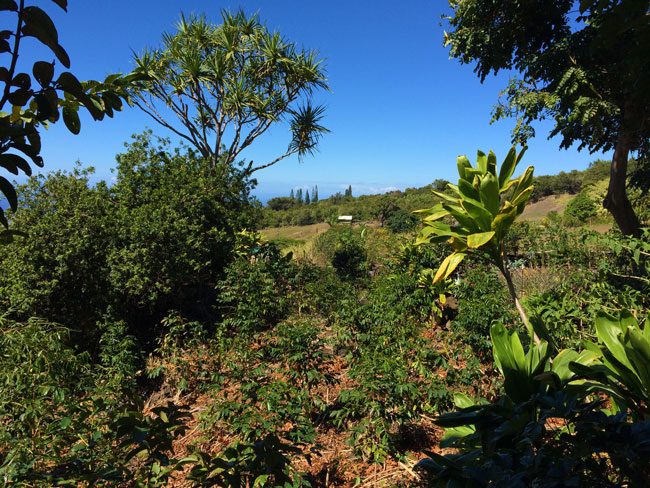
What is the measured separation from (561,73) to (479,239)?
11.5 feet

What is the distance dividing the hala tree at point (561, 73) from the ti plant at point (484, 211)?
220 cm

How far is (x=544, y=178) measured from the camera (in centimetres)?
3036

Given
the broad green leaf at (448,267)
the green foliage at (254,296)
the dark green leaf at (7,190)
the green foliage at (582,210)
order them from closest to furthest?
the dark green leaf at (7,190) → the broad green leaf at (448,267) → the green foliage at (254,296) → the green foliage at (582,210)

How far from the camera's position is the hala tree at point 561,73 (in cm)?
448

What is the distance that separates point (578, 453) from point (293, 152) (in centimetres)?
799

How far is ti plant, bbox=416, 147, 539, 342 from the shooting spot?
2820mm

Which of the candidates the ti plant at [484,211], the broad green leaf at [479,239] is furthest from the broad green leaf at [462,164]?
the broad green leaf at [479,239]

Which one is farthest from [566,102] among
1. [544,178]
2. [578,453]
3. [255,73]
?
[544,178]

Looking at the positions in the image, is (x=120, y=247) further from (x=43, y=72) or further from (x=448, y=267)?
(x=43, y=72)

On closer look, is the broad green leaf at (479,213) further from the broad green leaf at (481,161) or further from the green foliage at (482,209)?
the broad green leaf at (481,161)

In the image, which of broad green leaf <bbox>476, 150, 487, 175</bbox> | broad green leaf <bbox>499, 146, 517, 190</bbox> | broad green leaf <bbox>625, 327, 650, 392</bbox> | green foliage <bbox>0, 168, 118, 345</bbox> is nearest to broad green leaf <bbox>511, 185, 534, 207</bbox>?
broad green leaf <bbox>499, 146, 517, 190</bbox>

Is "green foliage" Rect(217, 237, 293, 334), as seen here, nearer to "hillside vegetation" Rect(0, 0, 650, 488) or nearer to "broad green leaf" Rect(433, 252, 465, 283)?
"hillside vegetation" Rect(0, 0, 650, 488)

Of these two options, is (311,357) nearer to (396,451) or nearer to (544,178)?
(396,451)

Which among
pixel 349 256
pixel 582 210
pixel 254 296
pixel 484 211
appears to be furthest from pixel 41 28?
pixel 582 210
